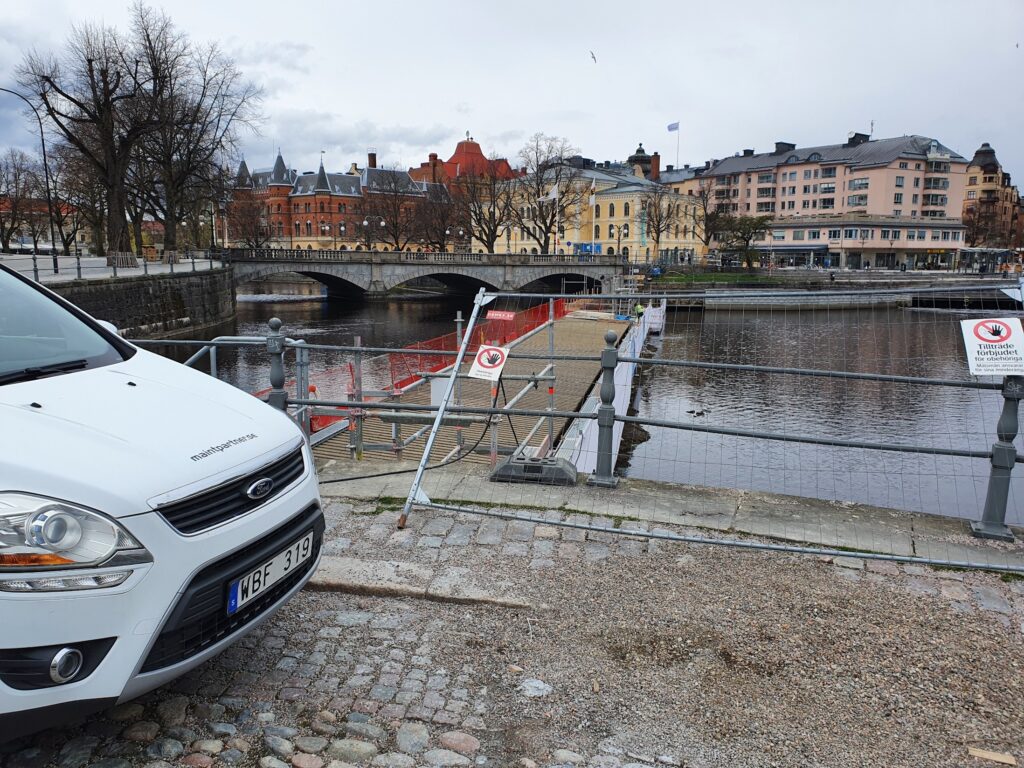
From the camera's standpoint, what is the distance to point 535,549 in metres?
4.62

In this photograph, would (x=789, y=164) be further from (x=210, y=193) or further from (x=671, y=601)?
(x=671, y=601)

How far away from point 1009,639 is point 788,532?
1440 millimetres

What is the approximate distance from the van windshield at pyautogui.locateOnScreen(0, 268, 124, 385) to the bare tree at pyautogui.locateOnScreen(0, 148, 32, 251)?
72.4 meters

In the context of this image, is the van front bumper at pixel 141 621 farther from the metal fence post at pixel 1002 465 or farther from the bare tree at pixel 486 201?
the bare tree at pixel 486 201

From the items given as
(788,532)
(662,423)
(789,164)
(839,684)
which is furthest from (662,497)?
(789,164)

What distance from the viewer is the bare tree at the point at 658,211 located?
280 feet

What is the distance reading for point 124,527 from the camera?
94.8 inches

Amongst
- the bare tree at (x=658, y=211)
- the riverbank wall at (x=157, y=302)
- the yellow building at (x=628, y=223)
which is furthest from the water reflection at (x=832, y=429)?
the bare tree at (x=658, y=211)

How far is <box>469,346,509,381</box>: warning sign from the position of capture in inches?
224

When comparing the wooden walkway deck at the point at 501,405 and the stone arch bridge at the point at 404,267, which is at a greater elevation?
the stone arch bridge at the point at 404,267

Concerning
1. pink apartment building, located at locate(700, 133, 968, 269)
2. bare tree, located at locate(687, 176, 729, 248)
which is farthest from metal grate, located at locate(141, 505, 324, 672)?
pink apartment building, located at locate(700, 133, 968, 269)

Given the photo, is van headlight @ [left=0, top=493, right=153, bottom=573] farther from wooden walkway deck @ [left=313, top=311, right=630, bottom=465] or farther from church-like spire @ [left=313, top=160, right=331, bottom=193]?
church-like spire @ [left=313, top=160, right=331, bottom=193]

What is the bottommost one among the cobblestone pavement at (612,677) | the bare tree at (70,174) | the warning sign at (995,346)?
the cobblestone pavement at (612,677)

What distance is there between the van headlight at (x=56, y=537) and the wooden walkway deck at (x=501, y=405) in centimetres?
419
